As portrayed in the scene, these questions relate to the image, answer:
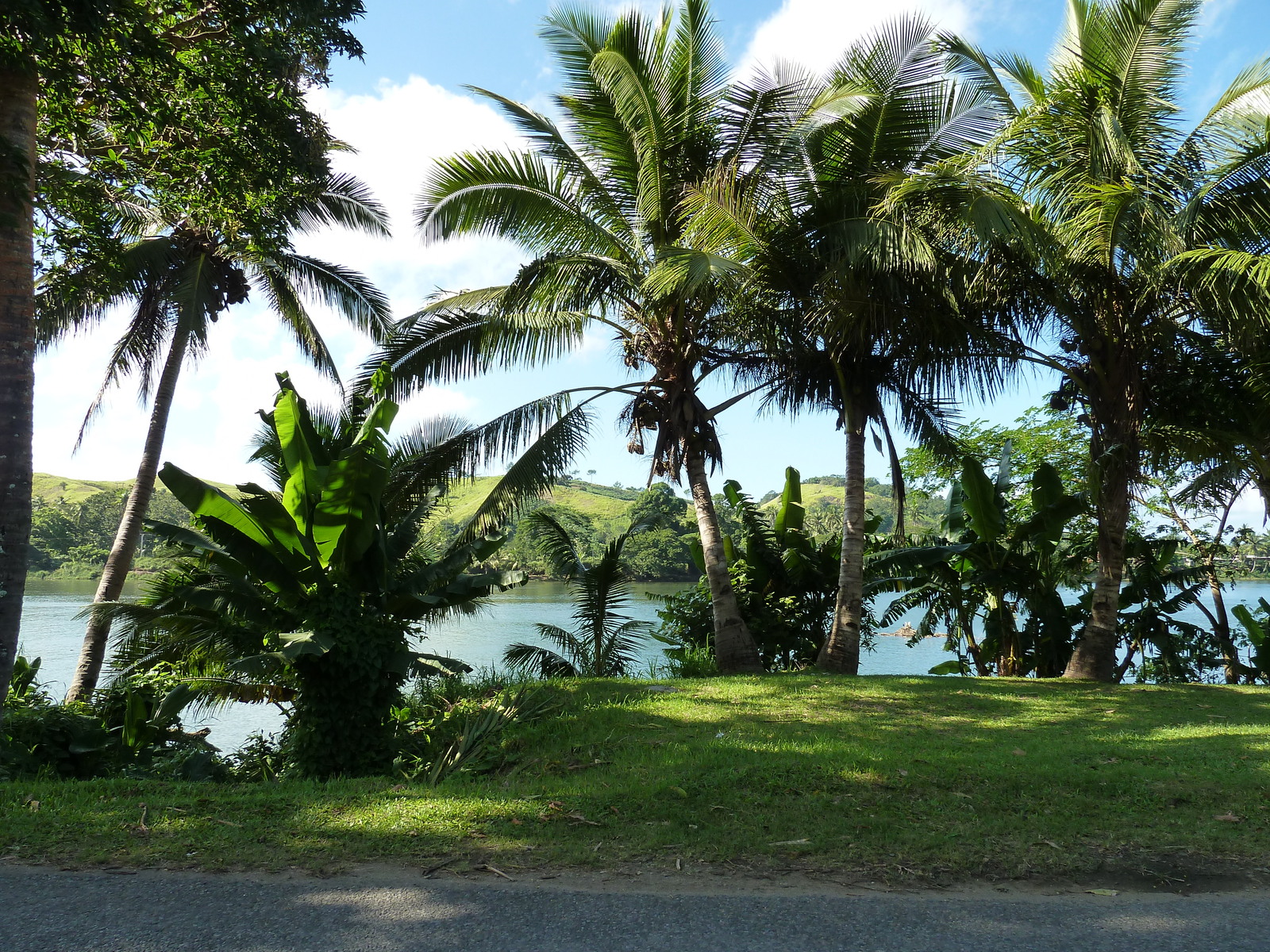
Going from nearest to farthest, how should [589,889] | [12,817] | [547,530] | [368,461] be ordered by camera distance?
[589,889], [12,817], [368,461], [547,530]

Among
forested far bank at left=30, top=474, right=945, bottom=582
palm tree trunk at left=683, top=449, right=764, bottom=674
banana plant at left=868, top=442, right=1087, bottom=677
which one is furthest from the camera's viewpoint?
forested far bank at left=30, top=474, right=945, bottom=582

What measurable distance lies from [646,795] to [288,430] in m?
4.35

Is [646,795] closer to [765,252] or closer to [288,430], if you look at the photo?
[288,430]

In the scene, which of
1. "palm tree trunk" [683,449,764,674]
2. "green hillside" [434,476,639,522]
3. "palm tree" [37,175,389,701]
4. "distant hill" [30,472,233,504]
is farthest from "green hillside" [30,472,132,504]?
"palm tree trunk" [683,449,764,674]

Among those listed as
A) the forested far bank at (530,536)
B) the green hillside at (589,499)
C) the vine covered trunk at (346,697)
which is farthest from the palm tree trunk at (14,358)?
the green hillside at (589,499)

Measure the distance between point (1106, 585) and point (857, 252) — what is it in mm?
5277

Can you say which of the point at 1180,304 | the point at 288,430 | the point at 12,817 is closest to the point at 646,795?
the point at 12,817

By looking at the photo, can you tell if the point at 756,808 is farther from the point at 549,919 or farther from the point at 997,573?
the point at 997,573

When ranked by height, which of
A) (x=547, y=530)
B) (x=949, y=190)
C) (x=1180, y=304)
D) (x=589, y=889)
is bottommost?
(x=589, y=889)

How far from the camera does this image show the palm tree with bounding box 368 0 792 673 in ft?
35.0

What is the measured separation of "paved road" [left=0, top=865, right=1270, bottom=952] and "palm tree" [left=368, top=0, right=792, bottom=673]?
726 centimetres

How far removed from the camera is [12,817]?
4652 millimetres

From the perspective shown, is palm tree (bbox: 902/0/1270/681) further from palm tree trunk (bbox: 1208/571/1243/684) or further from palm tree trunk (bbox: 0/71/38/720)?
palm tree trunk (bbox: 0/71/38/720)

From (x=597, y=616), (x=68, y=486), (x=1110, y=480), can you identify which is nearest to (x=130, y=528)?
(x=597, y=616)
